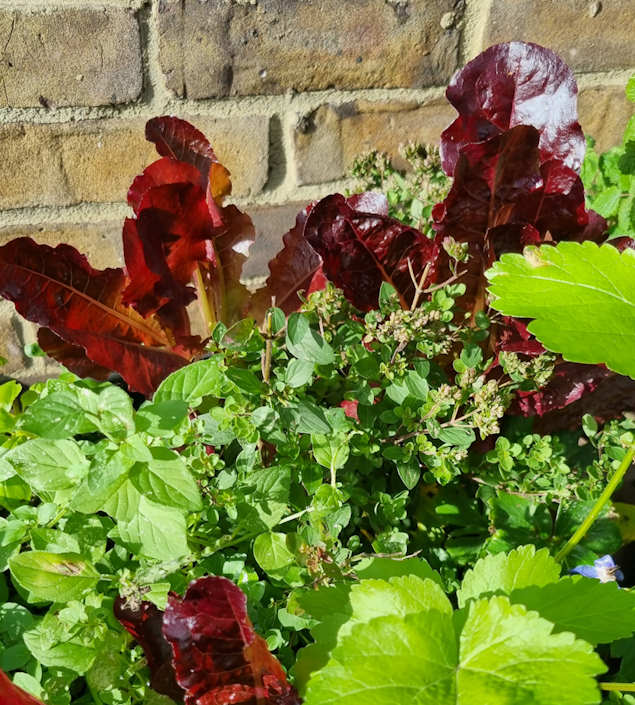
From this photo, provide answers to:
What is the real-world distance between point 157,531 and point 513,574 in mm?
302

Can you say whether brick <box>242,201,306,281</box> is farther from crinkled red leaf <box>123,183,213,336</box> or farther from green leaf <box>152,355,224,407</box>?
green leaf <box>152,355,224,407</box>

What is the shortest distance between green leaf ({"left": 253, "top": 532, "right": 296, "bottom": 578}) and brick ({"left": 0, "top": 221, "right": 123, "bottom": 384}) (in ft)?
1.84

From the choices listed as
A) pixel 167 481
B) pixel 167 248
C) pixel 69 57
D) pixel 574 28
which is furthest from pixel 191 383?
pixel 574 28

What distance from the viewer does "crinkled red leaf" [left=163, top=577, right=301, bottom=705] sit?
0.50 meters

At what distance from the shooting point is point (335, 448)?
635mm

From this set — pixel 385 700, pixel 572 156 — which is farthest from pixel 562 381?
pixel 385 700

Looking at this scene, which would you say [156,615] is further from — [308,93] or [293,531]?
[308,93]

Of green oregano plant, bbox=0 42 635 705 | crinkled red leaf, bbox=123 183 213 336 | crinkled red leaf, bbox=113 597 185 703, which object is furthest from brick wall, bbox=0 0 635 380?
crinkled red leaf, bbox=113 597 185 703

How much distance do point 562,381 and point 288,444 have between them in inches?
13.7

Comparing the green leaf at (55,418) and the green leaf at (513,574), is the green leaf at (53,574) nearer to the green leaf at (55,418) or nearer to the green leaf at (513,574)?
the green leaf at (55,418)

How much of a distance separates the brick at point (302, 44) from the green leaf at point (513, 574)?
26.7 inches

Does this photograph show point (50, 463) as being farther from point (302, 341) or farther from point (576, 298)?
Answer: point (576, 298)

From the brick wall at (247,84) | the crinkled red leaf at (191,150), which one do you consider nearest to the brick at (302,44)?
the brick wall at (247,84)

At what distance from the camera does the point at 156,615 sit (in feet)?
2.04
